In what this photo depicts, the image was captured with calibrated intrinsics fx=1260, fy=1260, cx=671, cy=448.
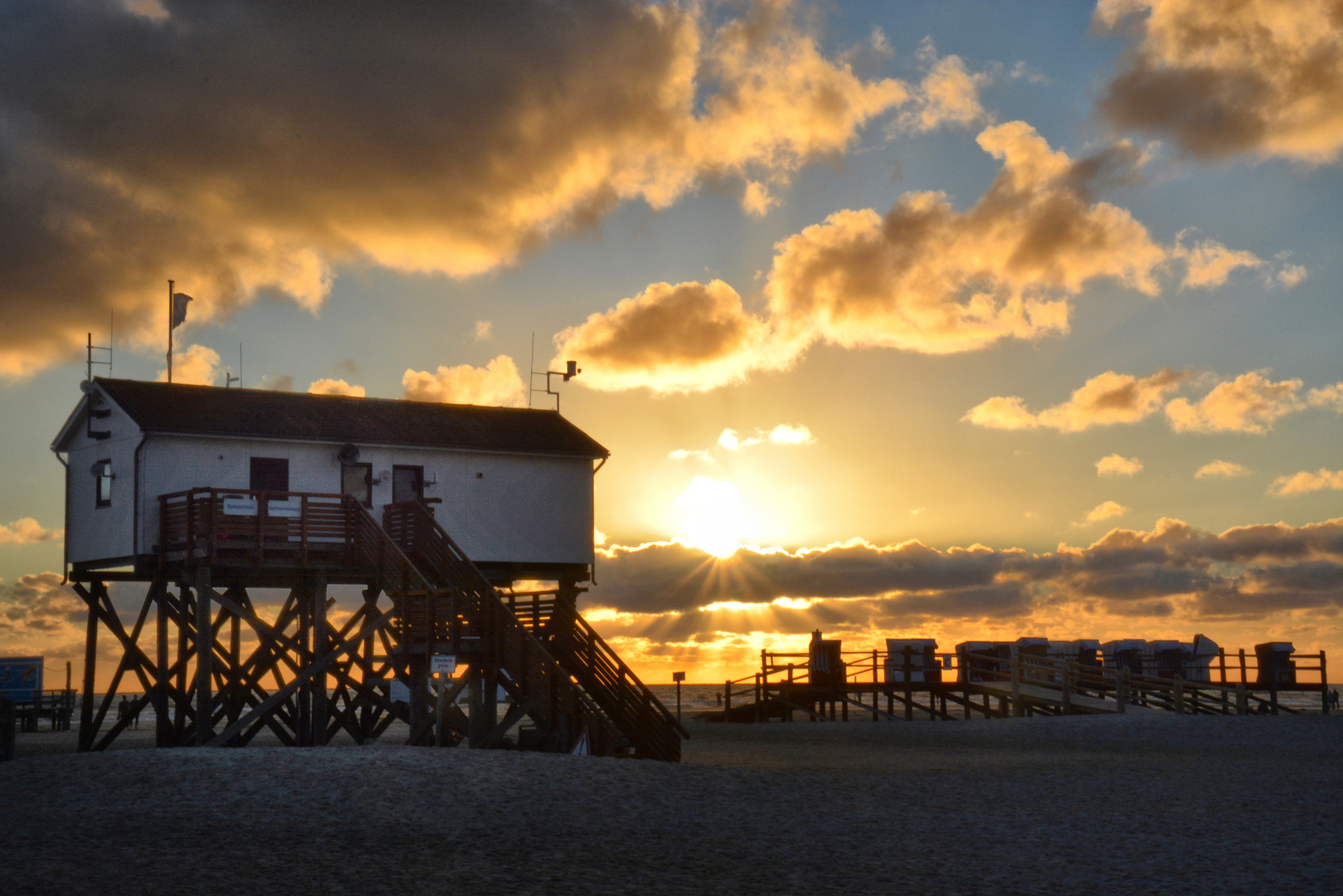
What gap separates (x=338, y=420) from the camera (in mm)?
31906

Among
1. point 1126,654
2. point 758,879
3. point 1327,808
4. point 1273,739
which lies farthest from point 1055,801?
point 1126,654

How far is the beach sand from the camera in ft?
39.0

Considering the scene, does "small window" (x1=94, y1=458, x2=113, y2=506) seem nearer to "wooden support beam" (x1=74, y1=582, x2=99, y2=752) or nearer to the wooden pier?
"wooden support beam" (x1=74, y1=582, x2=99, y2=752)

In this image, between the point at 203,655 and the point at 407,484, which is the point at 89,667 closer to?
the point at 203,655

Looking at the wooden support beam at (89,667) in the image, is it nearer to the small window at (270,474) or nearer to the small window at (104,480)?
the small window at (104,480)

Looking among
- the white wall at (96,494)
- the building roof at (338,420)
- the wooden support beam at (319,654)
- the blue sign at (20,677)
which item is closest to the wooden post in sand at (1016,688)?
the building roof at (338,420)

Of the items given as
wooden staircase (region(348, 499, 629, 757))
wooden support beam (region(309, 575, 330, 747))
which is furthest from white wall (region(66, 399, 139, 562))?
wooden staircase (region(348, 499, 629, 757))

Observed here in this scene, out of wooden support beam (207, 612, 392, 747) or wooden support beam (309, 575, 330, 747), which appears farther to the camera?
wooden support beam (309, 575, 330, 747)

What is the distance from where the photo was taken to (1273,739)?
2803 centimetres

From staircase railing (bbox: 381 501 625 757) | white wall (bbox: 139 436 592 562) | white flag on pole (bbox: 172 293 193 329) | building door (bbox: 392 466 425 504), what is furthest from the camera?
white flag on pole (bbox: 172 293 193 329)

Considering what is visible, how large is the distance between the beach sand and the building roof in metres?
12.6

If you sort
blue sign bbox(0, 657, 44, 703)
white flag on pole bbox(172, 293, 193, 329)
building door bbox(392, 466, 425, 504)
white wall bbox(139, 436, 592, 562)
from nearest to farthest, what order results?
1. white wall bbox(139, 436, 592, 562)
2. building door bbox(392, 466, 425, 504)
3. white flag on pole bbox(172, 293, 193, 329)
4. blue sign bbox(0, 657, 44, 703)

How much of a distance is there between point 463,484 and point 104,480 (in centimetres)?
865

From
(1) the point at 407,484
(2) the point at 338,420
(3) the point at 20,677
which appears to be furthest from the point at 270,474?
(3) the point at 20,677
